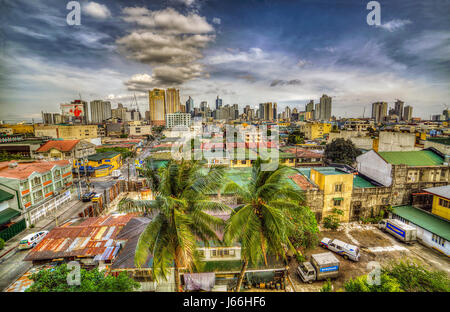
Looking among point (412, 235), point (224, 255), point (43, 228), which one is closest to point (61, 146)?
point (43, 228)

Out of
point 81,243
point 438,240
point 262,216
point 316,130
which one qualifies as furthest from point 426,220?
point 316,130

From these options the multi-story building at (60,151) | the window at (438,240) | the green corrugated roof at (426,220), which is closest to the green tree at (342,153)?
the green corrugated roof at (426,220)

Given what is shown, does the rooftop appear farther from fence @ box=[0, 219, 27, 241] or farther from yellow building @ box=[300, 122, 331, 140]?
yellow building @ box=[300, 122, 331, 140]

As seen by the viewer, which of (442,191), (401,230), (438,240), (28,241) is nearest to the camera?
(438,240)

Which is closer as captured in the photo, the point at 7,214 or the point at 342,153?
the point at 7,214

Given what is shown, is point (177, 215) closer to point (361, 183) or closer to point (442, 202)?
point (361, 183)

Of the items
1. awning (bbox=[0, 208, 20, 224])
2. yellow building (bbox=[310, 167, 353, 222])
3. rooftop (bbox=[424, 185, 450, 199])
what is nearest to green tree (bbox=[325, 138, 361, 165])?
rooftop (bbox=[424, 185, 450, 199])
